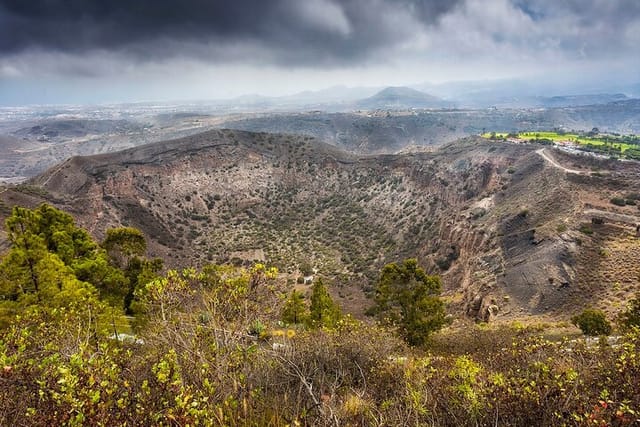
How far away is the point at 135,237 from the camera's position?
32750 millimetres

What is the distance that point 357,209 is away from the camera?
7406 cm

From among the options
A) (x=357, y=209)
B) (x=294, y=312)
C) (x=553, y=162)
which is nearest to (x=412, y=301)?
(x=294, y=312)

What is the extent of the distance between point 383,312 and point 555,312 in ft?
44.0

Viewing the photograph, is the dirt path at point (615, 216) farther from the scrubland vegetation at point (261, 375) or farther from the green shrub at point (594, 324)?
the scrubland vegetation at point (261, 375)

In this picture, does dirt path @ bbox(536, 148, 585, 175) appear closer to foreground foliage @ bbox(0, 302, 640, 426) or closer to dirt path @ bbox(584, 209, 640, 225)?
dirt path @ bbox(584, 209, 640, 225)

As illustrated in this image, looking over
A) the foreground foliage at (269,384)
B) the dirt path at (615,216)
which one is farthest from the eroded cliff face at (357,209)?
the foreground foliage at (269,384)

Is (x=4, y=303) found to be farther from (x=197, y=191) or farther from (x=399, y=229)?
(x=197, y=191)

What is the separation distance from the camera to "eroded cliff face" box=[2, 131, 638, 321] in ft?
107

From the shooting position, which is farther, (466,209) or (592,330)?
(466,209)

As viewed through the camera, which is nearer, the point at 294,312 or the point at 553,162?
the point at 294,312

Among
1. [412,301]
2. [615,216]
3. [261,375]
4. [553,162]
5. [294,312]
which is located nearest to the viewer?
[261,375]

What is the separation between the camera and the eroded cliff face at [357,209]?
32.7 metres

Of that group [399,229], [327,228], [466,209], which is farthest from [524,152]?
[327,228]

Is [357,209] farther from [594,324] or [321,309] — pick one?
[594,324]
